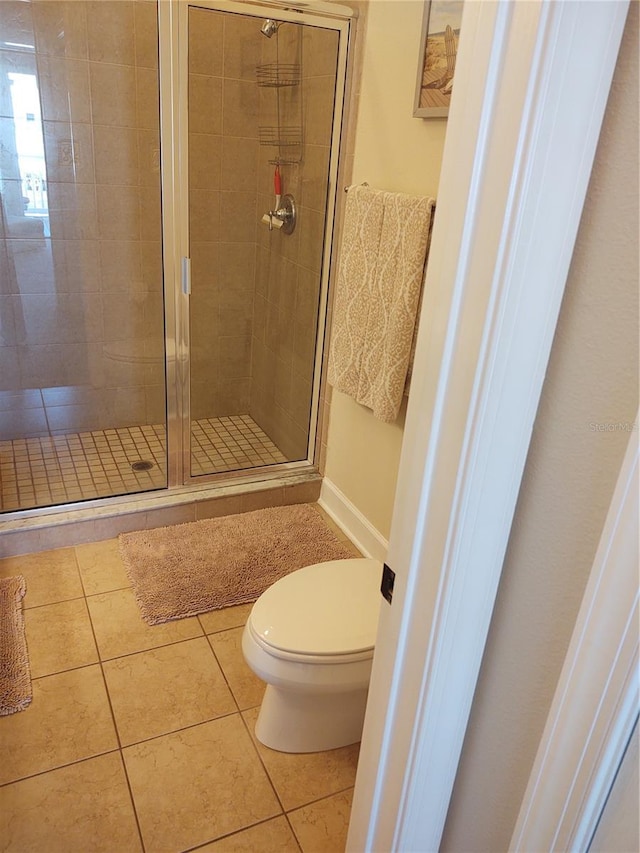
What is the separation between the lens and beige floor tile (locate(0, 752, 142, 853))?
1426mm

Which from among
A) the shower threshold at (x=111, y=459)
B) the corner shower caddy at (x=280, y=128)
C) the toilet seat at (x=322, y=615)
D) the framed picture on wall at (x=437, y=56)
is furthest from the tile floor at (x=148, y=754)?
the corner shower caddy at (x=280, y=128)

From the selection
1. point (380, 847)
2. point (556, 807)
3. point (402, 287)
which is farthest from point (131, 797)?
point (402, 287)

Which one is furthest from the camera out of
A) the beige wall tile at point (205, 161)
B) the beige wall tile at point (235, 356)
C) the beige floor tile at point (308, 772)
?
the beige wall tile at point (235, 356)

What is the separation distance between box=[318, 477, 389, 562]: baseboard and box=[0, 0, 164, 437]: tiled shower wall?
0.82 m

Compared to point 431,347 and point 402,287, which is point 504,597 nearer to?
point 431,347

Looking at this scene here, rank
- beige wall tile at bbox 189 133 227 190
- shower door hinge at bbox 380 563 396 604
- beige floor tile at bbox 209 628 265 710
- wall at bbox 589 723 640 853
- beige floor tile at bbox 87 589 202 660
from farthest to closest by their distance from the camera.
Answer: beige wall tile at bbox 189 133 227 190 → beige floor tile at bbox 87 589 202 660 → beige floor tile at bbox 209 628 265 710 → shower door hinge at bbox 380 563 396 604 → wall at bbox 589 723 640 853

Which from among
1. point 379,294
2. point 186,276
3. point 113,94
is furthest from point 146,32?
point 379,294

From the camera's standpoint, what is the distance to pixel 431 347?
0.77 m

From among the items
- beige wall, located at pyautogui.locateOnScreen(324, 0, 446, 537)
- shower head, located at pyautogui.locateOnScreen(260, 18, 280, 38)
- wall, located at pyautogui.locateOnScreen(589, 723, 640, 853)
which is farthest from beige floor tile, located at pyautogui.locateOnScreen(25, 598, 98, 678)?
shower head, located at pyautogui.locateOnScreen(260, 18, 280, 38)

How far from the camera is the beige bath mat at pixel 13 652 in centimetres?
177

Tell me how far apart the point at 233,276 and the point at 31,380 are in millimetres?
1065

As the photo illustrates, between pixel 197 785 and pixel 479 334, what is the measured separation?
55.7 inches

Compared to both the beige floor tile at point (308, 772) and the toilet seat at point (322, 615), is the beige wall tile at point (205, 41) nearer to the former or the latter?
the toilet seat at point (322, 615)

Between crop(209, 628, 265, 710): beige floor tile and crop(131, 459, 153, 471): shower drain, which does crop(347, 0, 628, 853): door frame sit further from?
crop(131, 459, 153, 471): shower drain
